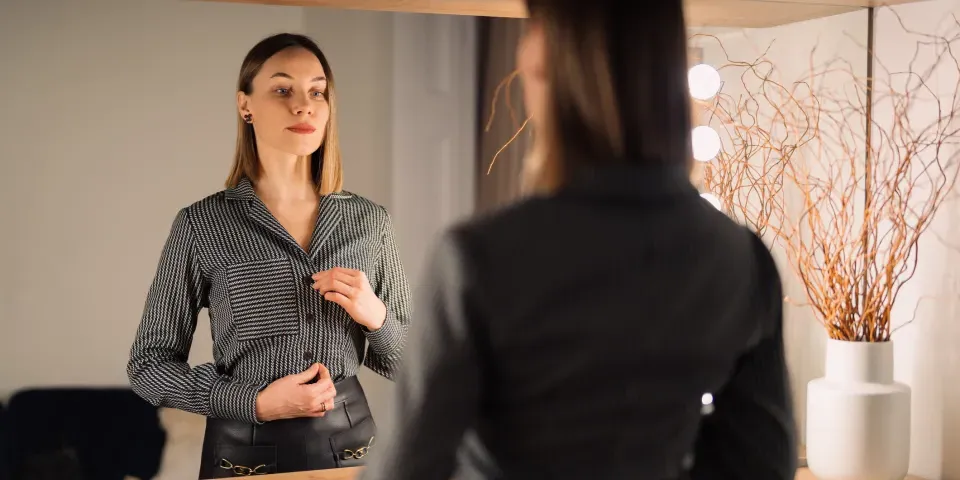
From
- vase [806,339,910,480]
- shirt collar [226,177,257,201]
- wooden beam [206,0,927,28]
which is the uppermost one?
wooden beam [206,0,927,28]

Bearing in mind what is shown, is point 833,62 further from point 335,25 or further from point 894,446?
point 335,25

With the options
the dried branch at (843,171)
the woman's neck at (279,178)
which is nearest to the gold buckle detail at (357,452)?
the woman's neck at (279,178)

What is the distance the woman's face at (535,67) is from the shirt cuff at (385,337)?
3.38 ft

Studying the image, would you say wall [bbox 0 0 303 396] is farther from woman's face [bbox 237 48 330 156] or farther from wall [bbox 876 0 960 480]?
wall [bbox 876 0 960 480]

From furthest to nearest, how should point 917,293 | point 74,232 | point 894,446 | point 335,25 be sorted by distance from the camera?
point 917,293, point 894,446, point 335,25, point 74,232

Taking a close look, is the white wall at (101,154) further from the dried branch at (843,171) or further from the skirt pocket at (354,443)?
the dried branch at (843,171)

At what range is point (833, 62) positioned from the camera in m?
2.22

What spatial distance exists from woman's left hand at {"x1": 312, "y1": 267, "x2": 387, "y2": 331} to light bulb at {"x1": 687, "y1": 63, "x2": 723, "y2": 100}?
2.82ft

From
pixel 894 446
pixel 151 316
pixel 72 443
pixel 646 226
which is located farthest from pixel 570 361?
pixel 894 446

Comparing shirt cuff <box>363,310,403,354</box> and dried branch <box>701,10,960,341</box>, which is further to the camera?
dried branch <box>701,10,960,341</box>

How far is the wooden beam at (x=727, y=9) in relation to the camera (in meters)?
1.86

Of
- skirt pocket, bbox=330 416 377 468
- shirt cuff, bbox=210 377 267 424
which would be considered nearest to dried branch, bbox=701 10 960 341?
skirt pocket, bbox=330 416 377 468

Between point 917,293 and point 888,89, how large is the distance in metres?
0.45

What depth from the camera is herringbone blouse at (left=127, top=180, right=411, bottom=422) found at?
165 centimetres
